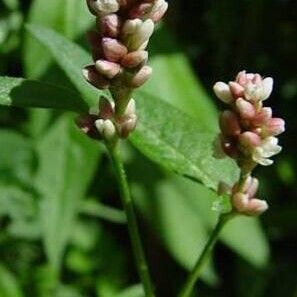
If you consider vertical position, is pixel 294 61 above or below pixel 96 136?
below

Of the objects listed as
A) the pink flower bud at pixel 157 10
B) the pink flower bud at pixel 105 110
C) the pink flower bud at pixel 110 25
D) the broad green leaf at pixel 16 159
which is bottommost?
the broad green leaf at pixel 16 159

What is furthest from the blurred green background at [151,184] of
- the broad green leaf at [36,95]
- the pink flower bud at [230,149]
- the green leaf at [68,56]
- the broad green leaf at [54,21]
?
the pink flower bud at [230,149]

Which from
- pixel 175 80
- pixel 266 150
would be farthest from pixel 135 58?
pixel 175 80

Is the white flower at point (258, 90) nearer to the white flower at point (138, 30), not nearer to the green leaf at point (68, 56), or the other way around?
the white flower at point (138, 30)

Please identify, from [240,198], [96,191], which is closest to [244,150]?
[240,198]

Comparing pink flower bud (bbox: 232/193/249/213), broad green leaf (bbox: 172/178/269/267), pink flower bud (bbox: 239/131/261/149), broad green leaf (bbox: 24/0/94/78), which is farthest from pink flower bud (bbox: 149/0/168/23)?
broad green leaf (bbox: 172/178/269/267)

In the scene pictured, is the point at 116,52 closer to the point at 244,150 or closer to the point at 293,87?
the point at 244,150

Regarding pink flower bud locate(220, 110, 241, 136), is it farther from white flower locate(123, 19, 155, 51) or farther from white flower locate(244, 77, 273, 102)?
white flower locate(123, 19, 155, 51)
